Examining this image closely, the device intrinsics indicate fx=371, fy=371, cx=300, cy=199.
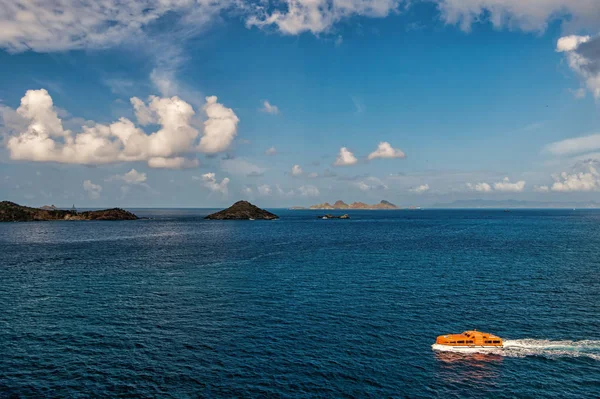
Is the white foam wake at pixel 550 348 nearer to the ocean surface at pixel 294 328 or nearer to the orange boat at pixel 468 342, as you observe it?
the ocean surface at pixel 294 328

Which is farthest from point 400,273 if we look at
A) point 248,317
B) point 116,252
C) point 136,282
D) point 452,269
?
point 116,252

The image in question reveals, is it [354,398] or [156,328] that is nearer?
[354,398]

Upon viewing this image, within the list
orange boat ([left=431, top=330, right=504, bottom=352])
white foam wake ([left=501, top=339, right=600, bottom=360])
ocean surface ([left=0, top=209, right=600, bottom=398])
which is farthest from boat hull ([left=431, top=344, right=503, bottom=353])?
white foam wake ([left=501, top=339, right=600, bottom=360])

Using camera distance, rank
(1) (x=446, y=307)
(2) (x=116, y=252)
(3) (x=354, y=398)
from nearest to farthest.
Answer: (3) (x=354, y=398) < (1) (x=446, y=307) < (2) (x=116, y=252)

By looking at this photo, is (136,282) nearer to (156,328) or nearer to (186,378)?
(156,328)

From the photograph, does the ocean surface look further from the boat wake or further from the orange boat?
the orange boat

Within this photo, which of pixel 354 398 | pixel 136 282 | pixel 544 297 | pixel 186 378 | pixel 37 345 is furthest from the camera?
pixel 136 282

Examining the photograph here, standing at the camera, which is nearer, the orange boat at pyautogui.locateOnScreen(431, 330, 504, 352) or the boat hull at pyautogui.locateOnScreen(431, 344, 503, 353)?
the boat hull at pyautogui.locateOnScreen(431, 344, 503, 353)

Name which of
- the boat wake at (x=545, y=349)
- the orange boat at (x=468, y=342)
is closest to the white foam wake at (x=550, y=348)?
the boat wake at (x=545, y=349)
